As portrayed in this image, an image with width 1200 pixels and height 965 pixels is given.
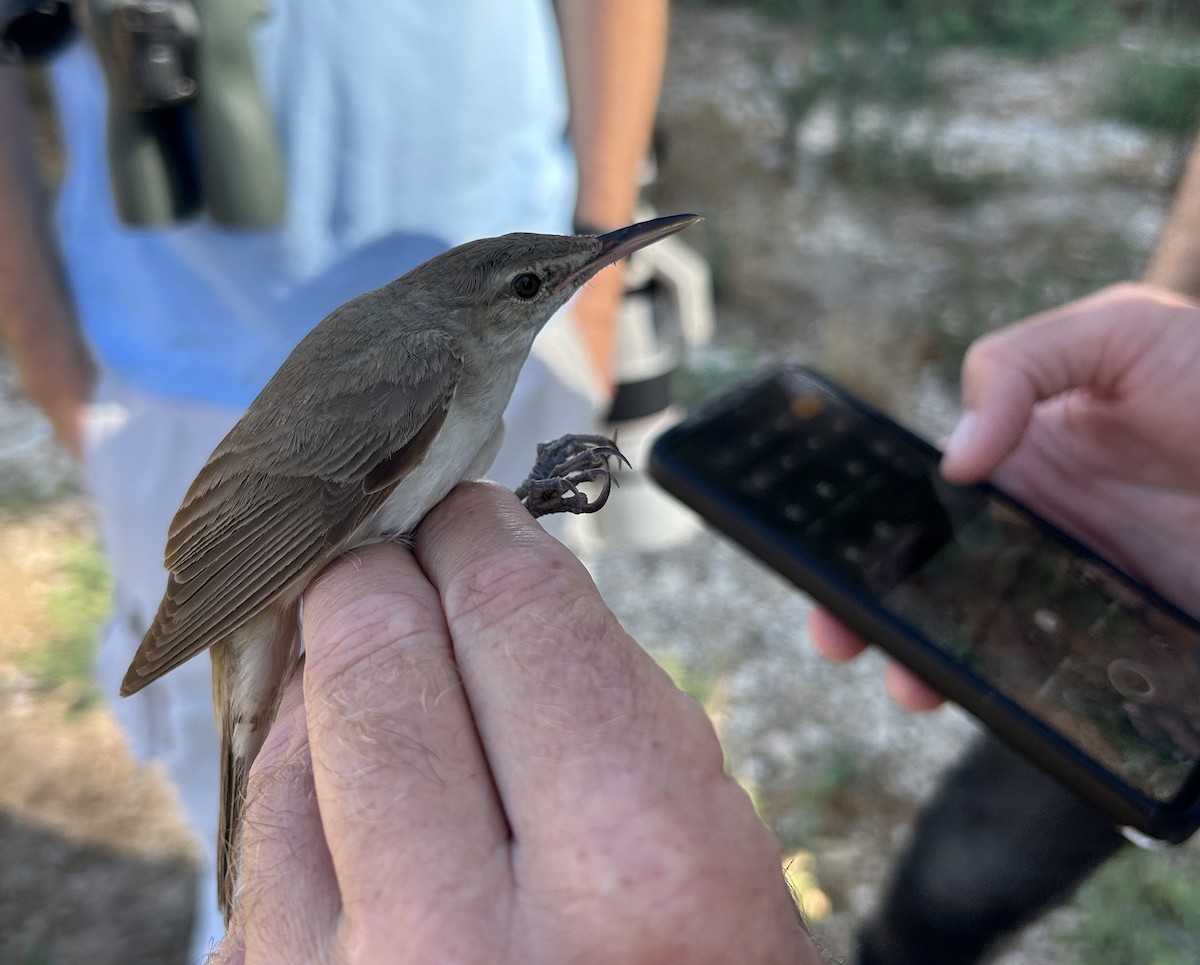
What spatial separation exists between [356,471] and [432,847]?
823mm

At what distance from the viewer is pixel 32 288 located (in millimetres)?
2439

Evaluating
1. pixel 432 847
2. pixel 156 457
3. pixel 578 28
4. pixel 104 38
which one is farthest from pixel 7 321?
pixel 432 847

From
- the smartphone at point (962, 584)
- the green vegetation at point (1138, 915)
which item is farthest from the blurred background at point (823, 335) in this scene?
the smartphone at point (962, 584)

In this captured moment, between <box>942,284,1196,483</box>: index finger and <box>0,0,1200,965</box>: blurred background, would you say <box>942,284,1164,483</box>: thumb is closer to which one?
<box>942,284,1196,483</box>: index finger

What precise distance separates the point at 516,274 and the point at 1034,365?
1264 mm

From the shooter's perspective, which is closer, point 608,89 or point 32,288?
point 32,288

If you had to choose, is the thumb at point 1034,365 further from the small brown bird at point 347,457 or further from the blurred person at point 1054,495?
the small brown bird at point 347,457

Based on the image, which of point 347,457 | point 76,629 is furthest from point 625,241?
point 76,629

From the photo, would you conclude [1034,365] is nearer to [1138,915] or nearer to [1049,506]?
[1049,506]

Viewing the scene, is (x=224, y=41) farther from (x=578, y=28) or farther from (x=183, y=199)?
(x=578, y=28)

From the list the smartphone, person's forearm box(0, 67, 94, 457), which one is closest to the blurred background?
the smartphone

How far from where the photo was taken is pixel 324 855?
1.10 metres

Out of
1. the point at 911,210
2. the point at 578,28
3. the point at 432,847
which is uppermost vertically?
the point at 578,28

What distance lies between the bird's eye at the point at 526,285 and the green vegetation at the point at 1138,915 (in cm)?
246
